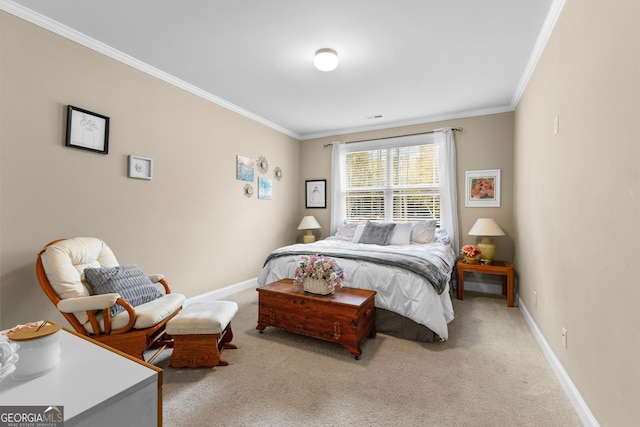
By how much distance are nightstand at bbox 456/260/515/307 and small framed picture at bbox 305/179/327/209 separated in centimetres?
259

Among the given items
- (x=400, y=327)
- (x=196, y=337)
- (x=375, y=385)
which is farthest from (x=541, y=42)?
(x=196, y=337)

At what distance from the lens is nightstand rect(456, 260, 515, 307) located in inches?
145

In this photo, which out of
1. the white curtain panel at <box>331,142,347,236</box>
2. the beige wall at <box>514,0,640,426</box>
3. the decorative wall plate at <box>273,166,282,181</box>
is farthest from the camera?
the white curtain panel at <box>331,142,347,236</box>

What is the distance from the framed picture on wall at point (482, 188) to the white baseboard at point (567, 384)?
6.42 feet

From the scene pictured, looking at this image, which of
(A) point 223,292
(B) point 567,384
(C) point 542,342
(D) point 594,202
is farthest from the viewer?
(A) point 223,292

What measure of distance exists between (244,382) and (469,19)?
324 centimetres

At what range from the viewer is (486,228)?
Result: 3.97 m

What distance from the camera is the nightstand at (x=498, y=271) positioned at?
368cm

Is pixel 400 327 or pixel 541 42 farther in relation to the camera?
pixel 400 327

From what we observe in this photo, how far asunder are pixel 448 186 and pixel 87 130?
Answer: 14.7 ft

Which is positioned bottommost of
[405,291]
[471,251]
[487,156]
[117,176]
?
[405,291]

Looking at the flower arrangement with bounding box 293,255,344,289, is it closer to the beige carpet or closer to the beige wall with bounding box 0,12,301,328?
the beige carpet

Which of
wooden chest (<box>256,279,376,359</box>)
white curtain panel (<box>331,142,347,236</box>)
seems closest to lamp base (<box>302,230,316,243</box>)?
white curtain panel (<box>331,142,347,236</box>)

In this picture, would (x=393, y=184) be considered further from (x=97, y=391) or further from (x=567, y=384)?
(x=97, y=391)
